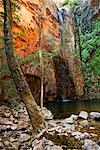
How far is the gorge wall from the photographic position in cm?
1336

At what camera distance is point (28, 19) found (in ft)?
45.4

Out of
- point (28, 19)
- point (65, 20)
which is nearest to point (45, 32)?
point (28, 19)

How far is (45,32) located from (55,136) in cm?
1045

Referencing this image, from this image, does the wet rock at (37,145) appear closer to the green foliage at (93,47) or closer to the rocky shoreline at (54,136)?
the rocky shoreline at (54,136)

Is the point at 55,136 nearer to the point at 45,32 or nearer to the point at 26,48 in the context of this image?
the point at 26,48

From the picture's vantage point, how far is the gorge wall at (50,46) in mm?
13359

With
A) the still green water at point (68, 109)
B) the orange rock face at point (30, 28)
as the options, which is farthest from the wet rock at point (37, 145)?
the orange rock face at point (30, 28)

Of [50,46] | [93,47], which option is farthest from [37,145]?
[93,47]

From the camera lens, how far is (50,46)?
614 inches

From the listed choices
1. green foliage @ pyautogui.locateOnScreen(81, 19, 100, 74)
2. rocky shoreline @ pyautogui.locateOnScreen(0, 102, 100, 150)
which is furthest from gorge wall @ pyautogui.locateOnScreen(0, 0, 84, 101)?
rocky shoreline @ pyautogui.locateOnScreen(0, 102, 100, 150)

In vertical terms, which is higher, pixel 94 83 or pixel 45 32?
pixel 45 32

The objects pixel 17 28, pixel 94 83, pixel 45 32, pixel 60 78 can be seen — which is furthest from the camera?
pixel 94 83

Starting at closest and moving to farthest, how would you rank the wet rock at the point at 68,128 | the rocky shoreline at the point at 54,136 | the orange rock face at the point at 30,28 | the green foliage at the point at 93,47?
the rocky shoreline at the point at 54,136, the wet rock at the point at 68,128, the orange rock face at the point at 30,28, the green foliage at the point at 93,47

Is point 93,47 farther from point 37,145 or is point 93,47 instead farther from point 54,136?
point 37,145
